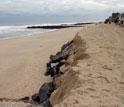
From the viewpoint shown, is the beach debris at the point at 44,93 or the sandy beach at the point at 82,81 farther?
the beach debris at the point at 44,93

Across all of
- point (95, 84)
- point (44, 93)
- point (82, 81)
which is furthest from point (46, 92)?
point (95, 84)

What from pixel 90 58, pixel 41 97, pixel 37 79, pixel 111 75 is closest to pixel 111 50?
pixel 90 58

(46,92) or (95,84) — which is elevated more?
(95,84)

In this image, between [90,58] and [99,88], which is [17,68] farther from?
[99,88]

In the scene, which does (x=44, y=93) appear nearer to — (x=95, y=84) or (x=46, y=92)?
(x=46, y=92)

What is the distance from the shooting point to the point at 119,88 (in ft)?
10.1

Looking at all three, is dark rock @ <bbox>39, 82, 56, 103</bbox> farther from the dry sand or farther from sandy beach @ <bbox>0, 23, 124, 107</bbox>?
the dry sand

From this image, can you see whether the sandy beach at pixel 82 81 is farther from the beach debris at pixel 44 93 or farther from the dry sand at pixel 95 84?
the beach debris at pixel 44 93

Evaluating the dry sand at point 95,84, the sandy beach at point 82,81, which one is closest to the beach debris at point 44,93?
the sandy beach at point 82,81

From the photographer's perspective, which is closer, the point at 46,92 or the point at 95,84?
the point at 95,84

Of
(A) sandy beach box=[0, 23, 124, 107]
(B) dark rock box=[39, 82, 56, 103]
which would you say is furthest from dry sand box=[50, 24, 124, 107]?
(B) dark rock box=[39, 82, 56, 103]

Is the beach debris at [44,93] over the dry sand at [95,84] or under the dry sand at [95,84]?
under

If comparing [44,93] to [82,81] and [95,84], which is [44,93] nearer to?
[82,81]

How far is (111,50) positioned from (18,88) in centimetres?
321
